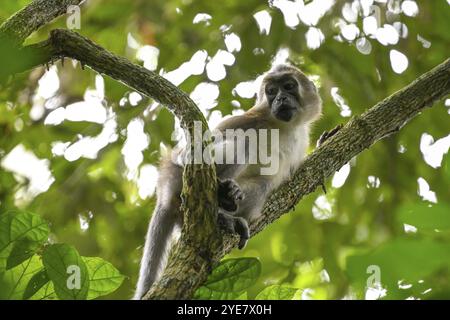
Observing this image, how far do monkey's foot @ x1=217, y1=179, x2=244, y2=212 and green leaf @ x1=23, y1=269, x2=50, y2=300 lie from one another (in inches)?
73.1

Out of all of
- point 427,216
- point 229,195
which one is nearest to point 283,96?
point 229,195

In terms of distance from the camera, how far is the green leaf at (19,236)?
10.1ft

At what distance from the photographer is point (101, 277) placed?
3357mm

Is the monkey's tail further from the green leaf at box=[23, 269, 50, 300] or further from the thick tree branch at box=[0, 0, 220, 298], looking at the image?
the green leaf at box=[23, 269, 50, 300]

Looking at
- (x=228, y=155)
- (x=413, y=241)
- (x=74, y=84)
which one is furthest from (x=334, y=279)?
(x=413, y=241)

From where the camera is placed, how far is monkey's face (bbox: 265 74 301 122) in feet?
22.5

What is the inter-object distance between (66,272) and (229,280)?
2.96 ft

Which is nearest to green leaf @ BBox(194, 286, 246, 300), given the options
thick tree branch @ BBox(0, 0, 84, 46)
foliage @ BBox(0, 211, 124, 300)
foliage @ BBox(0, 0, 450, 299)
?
foliage @ BBox(0, 211, 124, 300)

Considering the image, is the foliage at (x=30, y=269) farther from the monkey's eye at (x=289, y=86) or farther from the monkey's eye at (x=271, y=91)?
the monkey's eye at (x=289, y=86)

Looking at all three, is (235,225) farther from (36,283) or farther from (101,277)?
(36,283)

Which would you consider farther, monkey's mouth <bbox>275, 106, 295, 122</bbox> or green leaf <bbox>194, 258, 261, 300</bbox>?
monkey's mouth <bbox>275, 106, 295, 122</bbox>

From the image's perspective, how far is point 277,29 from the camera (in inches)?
279

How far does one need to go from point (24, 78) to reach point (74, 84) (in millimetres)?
631

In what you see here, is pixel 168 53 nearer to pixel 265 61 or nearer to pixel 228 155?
pixel 265 61
